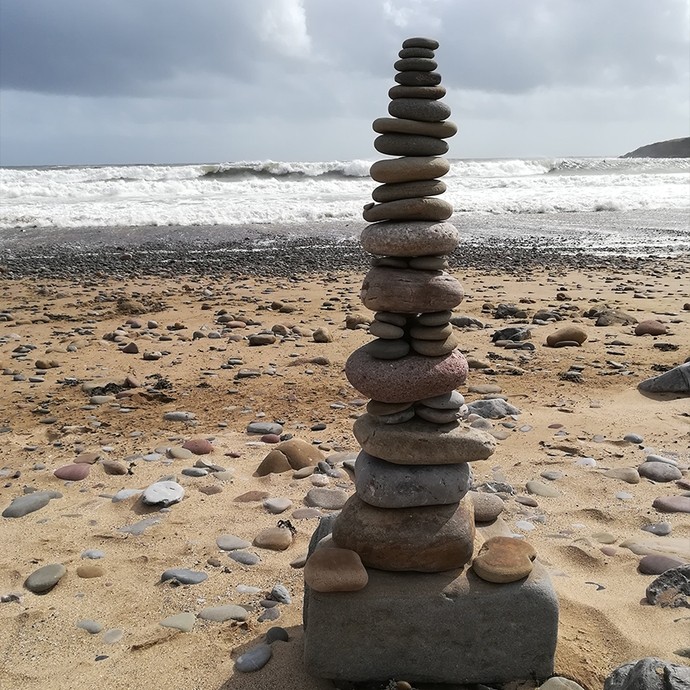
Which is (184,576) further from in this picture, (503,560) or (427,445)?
(503,560)

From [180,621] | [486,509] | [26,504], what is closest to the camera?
[180,621]

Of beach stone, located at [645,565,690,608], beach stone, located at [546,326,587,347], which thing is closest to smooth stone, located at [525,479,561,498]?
beach stone, located at [645,565,690,608]

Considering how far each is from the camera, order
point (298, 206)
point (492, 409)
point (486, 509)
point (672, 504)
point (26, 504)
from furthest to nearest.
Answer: point (298, 206)
point (492, 409)
point (26, 504)
point (672, 504)
point (486, 509)

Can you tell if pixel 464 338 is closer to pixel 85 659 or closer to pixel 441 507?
pixel 441 507

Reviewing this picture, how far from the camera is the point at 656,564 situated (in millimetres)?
4191

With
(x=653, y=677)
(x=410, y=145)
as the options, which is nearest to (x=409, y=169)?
(x=410, y=145)

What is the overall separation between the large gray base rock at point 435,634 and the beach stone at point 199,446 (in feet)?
9.24

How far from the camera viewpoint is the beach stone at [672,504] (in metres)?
4.89

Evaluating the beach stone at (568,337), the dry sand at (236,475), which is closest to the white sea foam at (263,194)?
the dry sand at (236,475)

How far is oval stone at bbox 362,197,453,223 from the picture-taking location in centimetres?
364

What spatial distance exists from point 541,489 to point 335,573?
7.64ft

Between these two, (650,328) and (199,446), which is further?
(650,328)

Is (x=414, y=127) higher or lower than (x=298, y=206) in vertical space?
higher

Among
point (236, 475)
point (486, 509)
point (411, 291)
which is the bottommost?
point (236, 475)
